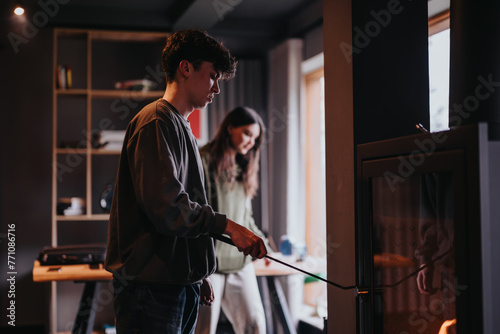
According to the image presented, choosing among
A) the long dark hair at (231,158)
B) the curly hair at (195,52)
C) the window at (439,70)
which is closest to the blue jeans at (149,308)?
the curly hair at (195,52)

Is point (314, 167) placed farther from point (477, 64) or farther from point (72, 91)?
point (477, 64)

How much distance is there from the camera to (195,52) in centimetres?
152

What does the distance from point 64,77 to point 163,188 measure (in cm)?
294

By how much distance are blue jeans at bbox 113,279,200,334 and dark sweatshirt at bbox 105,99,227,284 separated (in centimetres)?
4

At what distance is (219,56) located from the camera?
1536 mm

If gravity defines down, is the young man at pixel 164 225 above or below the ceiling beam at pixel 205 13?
below

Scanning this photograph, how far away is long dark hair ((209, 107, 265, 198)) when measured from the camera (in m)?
2.64

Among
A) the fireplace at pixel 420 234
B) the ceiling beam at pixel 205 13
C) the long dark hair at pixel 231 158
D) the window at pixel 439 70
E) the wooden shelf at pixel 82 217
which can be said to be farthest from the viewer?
the wooden shelf at pixel 82 217

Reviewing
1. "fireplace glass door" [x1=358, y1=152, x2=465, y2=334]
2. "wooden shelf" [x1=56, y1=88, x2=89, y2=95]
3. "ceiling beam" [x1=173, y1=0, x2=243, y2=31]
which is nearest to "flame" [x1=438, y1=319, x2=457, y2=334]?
"fireplace glass door" [x1=358, y1=152, x2=465, y2=334]

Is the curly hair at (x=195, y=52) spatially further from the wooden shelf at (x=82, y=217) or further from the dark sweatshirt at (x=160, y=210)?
the wooden shelf at (x=82, y=217)

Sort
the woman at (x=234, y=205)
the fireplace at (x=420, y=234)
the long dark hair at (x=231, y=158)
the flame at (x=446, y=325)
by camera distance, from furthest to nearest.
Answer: the long dark hair at (x=231, y=158), the woman at (x=234, y=205), the flame at (x=446, y=325), the fireplace at (x=420, y=234)

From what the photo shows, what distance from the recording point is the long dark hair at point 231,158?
264 cm

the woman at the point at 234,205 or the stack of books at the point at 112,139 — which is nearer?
the woman at the point at 234,205

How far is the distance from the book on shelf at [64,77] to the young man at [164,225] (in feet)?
8.79
